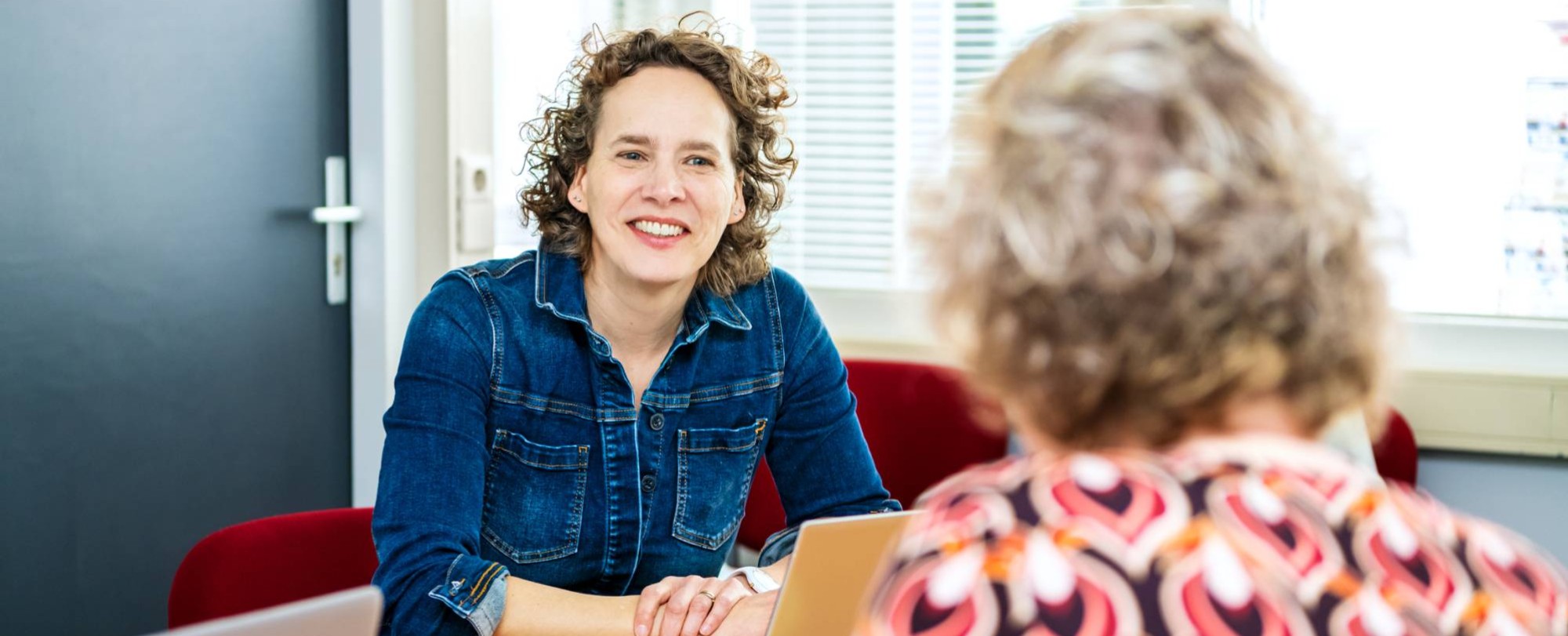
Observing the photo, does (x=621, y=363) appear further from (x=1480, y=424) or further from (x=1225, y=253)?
(x=1480, y=424)

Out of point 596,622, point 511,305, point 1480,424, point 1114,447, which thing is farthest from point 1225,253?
point 1480,424

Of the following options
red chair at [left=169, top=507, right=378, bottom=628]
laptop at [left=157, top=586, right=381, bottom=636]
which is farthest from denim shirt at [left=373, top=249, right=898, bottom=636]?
laptop at [left=157, top=586, right=381, bottom=636]

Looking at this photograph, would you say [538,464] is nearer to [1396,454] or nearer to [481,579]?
[481,579]

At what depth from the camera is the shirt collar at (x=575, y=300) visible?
1.59 metres

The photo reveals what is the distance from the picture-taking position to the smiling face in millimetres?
1635

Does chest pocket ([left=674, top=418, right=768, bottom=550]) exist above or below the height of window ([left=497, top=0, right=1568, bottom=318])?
below

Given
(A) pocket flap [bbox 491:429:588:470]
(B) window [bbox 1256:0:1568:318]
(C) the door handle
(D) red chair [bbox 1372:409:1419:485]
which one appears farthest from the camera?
(C) the door handle

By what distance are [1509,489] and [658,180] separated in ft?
5.43

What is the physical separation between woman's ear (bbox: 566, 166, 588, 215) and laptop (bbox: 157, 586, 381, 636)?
1.00 metres

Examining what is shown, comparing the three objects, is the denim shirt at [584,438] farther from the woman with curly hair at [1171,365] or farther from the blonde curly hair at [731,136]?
the woman with curly hair at [1171,365]

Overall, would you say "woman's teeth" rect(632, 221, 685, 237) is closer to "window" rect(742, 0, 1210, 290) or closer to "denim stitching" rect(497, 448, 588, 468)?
"denim stitching" rect(497, 448, 588, 468)

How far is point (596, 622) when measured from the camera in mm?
1315

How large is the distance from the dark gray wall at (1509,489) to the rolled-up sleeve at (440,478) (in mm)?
1748

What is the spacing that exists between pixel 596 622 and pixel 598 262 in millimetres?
525
